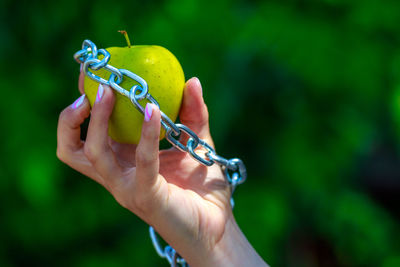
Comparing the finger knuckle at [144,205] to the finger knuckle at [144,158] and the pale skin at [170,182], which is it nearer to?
the pale skin at [170,182]

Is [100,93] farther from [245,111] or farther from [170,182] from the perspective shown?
[245,111]

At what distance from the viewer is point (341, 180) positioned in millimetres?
2156

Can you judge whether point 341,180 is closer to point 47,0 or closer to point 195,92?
point 195,92

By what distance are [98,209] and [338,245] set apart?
3.67ft

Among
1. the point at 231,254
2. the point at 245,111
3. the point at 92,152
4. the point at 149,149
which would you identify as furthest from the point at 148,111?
the point at 245,111

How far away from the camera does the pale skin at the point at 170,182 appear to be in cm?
107

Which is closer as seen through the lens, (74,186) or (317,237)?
(74,186)

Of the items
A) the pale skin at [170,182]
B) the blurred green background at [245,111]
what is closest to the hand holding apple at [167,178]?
the pale skin at [170,182]

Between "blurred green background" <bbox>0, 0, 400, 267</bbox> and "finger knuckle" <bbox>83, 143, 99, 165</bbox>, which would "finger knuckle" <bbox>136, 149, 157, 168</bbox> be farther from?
"blurred green background" <bbox>0, 0, 400, 267</bbox>

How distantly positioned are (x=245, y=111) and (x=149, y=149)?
1184 mm

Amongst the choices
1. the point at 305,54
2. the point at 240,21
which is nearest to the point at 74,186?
the point at 240,21

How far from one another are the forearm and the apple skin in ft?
1.14

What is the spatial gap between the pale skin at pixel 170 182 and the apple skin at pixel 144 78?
51 millimetres

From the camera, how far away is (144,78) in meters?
1.11
